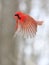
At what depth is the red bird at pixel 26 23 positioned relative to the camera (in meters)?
1.37

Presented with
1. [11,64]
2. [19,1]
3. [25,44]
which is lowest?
[11,64]

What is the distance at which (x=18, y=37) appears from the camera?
137cm

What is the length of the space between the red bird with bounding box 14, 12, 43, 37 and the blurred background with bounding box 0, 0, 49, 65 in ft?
0.08

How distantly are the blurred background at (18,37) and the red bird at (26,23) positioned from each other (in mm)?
26

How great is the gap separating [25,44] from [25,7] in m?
0.26

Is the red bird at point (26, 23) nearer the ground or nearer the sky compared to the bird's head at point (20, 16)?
nearer the ground

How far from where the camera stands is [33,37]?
1377 millimetres

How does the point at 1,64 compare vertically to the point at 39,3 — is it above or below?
below

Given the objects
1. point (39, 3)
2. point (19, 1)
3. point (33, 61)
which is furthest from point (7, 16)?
point (33, 61)

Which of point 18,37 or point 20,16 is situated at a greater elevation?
point 20,16

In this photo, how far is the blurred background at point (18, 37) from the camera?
1355mm

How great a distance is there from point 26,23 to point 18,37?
0.11m

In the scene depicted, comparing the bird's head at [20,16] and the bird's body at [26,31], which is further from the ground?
the bird's head at [20,16]

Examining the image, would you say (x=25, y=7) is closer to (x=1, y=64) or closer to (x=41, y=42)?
(x=41, y=42)
